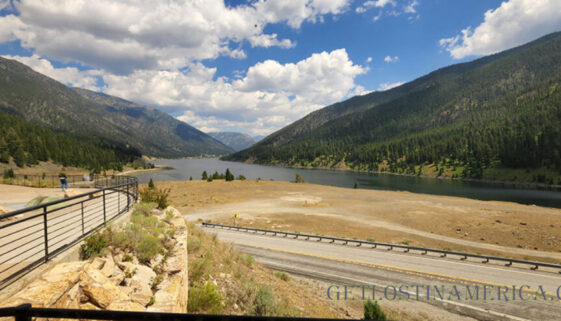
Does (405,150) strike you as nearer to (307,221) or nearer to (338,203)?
(338,203)

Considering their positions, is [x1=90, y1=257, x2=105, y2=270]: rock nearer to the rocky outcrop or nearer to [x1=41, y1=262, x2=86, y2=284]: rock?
the rocky outcrop

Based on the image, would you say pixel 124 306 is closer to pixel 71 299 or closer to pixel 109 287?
pixel 109 287

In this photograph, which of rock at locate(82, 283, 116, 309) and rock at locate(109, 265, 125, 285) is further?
rock at locate(109, 265, 125, 285)

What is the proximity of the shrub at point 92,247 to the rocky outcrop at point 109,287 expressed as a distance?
1.05 feet

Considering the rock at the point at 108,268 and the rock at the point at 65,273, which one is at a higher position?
the rock at the point at 65,273

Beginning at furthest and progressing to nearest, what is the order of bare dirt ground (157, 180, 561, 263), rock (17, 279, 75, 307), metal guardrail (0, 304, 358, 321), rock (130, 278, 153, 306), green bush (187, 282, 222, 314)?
bare dirt ground (157, 180, 561, 263)
green bush (187, 282, 222, 314)
rock (130, 278, 153, 306)
rock (17, 279, 75, 307)
metal guardrail (0, 304, 358, 321)

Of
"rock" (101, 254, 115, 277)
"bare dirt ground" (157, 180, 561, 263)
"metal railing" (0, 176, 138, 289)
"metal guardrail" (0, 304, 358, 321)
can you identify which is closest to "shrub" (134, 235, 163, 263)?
"rock" (101, 254, 115, 277)

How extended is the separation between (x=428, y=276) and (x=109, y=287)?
1781 cm

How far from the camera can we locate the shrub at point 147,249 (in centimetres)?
780

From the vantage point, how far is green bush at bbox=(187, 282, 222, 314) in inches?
304

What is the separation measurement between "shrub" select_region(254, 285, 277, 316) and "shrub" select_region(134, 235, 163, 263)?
4242 mm

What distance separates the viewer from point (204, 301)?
25.9 feet

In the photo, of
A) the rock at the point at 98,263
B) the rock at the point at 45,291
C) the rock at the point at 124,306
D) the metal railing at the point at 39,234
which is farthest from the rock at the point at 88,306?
the metal railing at the point at 39,234

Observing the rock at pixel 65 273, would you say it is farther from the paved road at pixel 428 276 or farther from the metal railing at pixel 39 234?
the paved road at pixel 428 276
